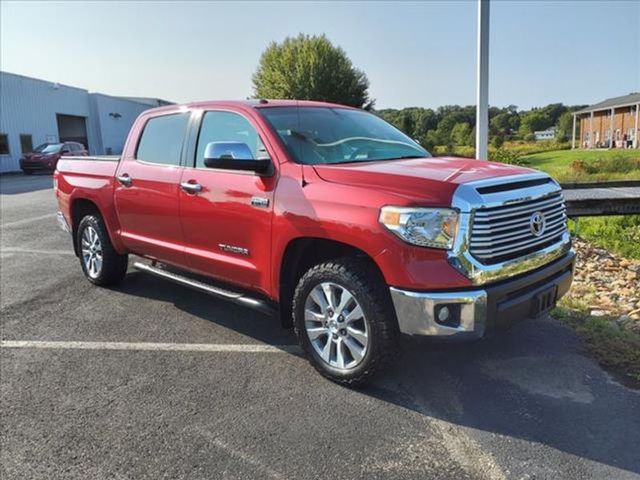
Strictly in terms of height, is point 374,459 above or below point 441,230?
below

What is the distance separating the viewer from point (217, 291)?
14.4 ft

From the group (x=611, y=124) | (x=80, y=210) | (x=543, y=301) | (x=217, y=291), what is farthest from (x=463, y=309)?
(x=611, y=124)

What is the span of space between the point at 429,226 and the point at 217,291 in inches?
78.9

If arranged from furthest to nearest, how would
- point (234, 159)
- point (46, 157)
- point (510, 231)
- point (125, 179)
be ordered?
point (46, 157) → point (125, 179) → point (234, 159) → point (510, 231)

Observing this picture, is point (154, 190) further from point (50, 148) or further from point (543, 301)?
point (50, 148)

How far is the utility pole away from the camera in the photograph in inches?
348

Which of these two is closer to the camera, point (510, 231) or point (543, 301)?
point (510, 231)

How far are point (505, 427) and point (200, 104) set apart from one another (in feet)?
11.7

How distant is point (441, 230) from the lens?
3.10 metres

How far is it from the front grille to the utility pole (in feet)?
18.9

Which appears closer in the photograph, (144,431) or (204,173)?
(144,431)

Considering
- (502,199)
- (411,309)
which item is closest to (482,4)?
(502,199)

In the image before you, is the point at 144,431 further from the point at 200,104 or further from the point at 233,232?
the point at 200,104

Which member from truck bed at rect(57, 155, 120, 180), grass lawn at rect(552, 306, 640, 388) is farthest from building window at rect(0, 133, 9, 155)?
grass lawn at rect(552, 306, 640, 388)
